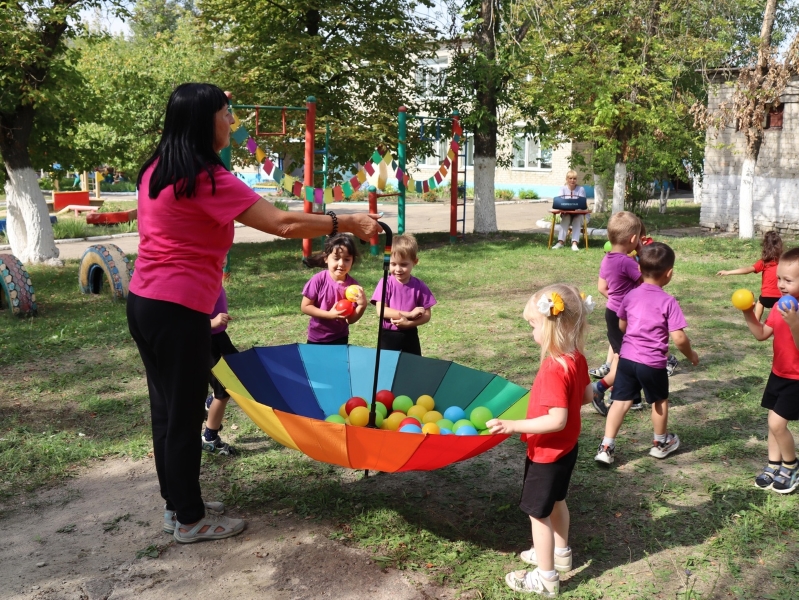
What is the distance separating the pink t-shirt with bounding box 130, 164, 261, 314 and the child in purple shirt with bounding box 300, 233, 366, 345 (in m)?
1.38

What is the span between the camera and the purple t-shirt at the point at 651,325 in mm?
4582

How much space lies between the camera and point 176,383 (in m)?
3.43

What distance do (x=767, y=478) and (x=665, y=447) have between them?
0.64 m

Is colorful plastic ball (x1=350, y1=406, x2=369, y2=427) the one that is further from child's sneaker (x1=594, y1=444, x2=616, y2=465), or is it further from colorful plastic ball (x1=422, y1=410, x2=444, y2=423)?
child's sneaker (x1=594, y1=444, x2=616, y2=465)

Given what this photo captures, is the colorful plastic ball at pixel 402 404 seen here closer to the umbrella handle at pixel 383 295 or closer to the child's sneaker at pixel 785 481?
the umbrella handle at pixel 383 295

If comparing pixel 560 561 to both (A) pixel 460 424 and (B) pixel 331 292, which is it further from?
(B) pixel 331 292

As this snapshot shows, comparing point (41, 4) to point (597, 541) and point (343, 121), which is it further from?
point (597, 541)

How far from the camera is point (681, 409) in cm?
572

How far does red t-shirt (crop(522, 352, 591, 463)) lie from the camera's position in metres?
3.11

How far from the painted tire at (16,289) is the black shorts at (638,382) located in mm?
7032

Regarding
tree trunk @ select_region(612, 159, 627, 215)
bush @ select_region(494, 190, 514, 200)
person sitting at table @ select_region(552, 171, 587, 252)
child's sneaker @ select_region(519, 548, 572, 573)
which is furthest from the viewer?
bush @ select_region(494, 190, 514, 200)

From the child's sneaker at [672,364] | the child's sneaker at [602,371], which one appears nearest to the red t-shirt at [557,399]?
the child's sneaker at [602,371]

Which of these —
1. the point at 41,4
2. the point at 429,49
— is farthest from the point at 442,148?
the point at 41,4

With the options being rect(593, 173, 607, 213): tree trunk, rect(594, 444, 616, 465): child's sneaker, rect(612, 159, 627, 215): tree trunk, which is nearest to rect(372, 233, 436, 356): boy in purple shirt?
rect(594, 444, 616, 465): child's sneaker
